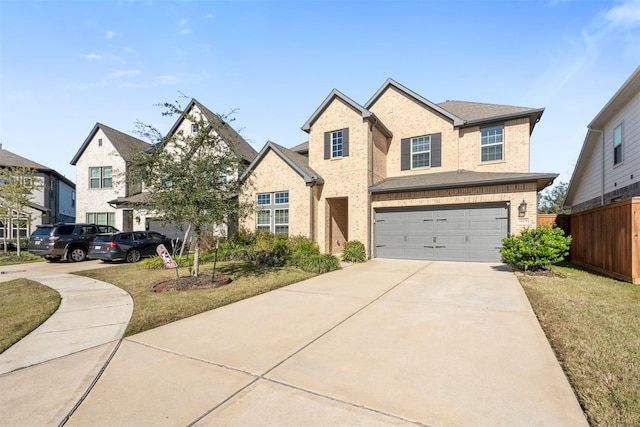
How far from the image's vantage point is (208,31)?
973cm

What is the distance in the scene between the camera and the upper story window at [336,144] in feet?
51.0

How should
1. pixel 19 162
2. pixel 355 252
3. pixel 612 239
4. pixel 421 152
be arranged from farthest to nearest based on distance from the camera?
pixel 19 162
pixel 421 152
pixel 355 252
pixel 612 239

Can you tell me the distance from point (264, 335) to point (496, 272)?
29.9 feet

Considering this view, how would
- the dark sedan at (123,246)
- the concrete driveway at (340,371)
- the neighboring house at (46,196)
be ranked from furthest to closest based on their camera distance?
1. the neighboring house at (46,196)
2. the dark sedan at (123,246)
3. the concrete driveway at (340,371)

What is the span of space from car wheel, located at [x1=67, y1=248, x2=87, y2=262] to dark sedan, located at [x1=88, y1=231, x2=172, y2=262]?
1.92 m

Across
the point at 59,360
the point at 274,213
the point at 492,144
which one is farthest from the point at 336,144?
the point at 59,360

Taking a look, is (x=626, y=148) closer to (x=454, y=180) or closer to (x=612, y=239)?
(x=612, y=239)

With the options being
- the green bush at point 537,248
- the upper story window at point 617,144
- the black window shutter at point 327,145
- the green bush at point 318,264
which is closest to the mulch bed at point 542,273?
the green bush at point 537,248

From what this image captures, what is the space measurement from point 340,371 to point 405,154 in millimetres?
14795

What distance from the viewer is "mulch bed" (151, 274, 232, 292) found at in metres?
8.28

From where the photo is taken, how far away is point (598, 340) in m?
4.37

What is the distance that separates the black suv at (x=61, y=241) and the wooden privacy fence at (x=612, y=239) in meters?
22.4

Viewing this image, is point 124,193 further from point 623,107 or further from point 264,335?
point 623,107

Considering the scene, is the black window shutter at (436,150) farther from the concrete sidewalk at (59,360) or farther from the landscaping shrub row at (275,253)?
the concrete sidewalk at (59,360)
